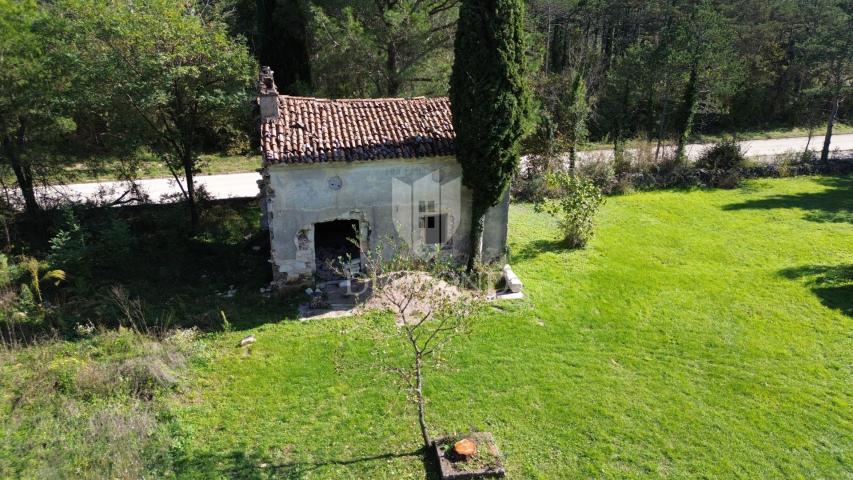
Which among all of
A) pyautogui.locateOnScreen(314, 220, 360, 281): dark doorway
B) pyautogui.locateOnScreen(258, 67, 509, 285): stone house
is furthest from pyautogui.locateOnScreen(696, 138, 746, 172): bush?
pyautogui.locateOnScreen(314, 220, 360, 281): dark doorway

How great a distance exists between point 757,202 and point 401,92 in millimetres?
14942

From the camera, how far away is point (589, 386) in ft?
35.1

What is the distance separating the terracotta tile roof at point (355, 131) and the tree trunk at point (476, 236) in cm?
170

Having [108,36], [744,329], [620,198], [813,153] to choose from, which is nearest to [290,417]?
[744,329]

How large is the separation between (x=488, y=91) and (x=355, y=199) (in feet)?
13.7

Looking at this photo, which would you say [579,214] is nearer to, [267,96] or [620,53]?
[267,96]

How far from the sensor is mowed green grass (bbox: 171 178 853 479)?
8961mm

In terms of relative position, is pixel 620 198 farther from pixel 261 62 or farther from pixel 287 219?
pixel 261 62

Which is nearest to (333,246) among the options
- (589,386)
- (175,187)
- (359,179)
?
(359,179)

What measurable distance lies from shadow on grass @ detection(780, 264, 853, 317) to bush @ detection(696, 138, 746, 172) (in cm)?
986

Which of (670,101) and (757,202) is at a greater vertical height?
(670,101)

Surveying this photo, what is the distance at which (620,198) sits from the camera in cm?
2258

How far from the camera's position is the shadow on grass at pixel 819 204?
20156 mm

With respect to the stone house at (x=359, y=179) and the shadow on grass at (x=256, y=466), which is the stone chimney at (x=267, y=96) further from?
the shadow on grass at (x=256, y=466)
